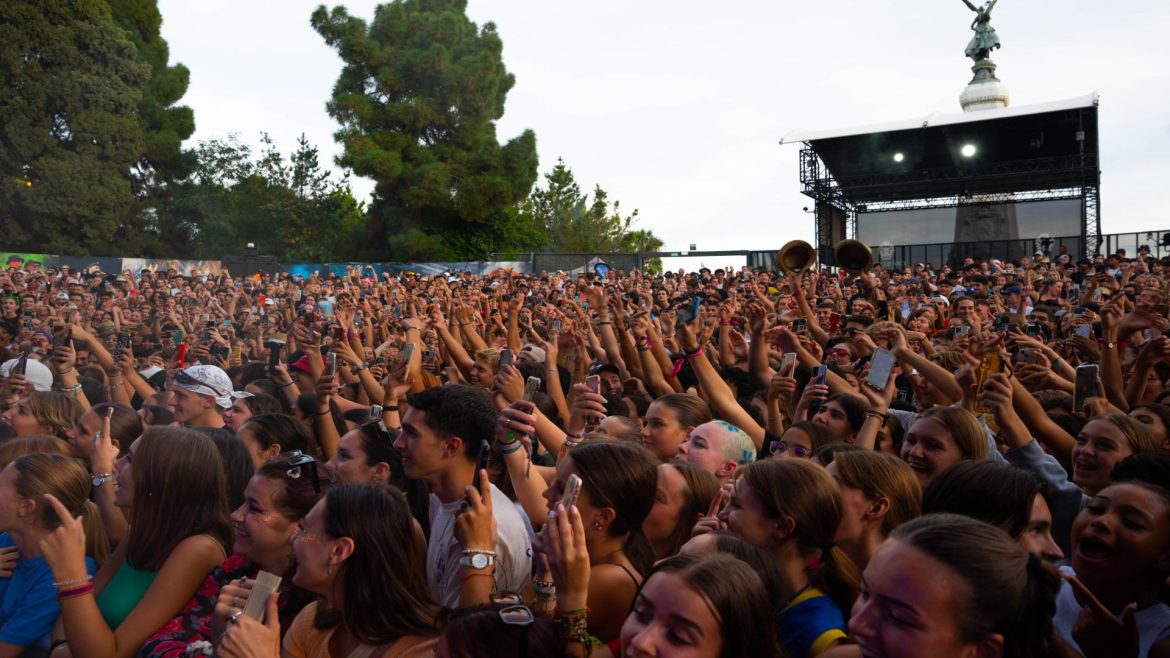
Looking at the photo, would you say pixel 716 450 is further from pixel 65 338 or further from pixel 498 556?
pixel 65 338

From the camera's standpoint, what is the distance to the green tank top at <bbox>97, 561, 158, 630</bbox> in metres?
3.43

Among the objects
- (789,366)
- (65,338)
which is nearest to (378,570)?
(789,366)

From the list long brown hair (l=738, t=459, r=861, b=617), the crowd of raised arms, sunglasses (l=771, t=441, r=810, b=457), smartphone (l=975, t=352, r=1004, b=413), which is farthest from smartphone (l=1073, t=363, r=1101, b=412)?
long brown hair (l=738, t=459, r=861, b=617)

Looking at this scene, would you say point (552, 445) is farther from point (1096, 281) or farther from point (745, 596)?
point (1096, 281)

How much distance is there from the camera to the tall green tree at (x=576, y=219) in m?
56.8

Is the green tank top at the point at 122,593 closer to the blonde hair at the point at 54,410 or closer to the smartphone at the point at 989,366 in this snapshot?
the blonde hair at the point at 54,410

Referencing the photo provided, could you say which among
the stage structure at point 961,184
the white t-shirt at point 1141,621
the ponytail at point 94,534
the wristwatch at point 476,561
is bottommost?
the white t-shirt at point 1141,621

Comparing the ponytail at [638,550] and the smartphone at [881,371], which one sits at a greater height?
the smartphone at [881,371]

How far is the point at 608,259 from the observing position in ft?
100

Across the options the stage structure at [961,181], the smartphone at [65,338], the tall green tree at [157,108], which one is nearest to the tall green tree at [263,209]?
the tall green tree at [157,108]

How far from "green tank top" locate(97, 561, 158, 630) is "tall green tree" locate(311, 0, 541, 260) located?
121 feet

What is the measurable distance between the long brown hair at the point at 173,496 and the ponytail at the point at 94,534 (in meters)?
0.55

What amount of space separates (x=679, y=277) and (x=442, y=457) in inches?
747

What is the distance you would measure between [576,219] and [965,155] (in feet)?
116
